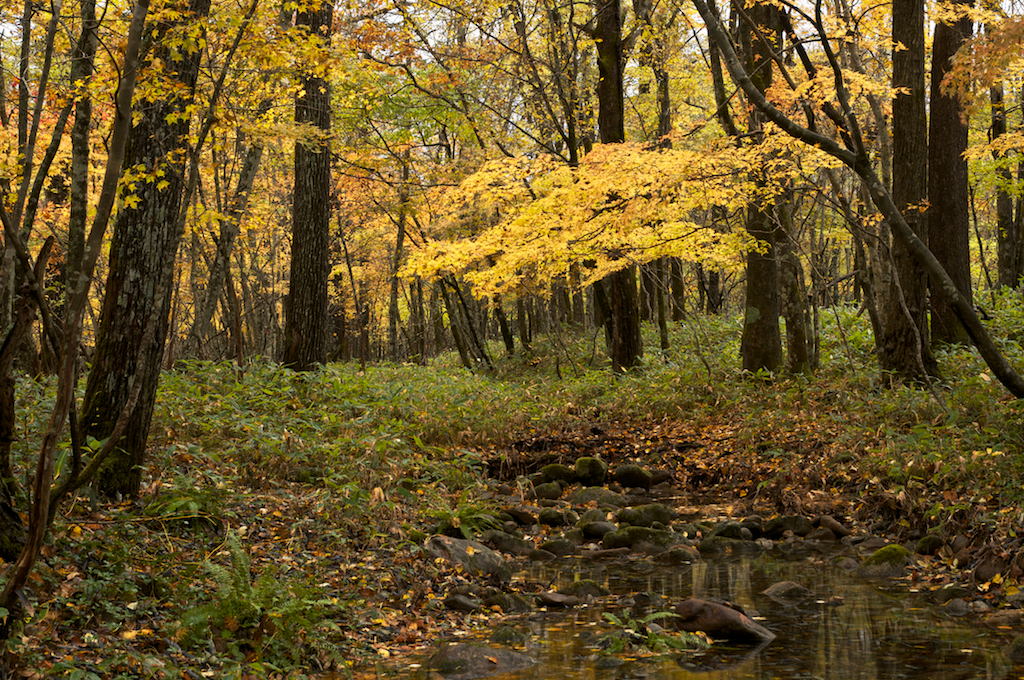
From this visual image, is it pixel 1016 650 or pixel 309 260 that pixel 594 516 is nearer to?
pixel 1016 650

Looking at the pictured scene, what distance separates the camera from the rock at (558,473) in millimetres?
10125

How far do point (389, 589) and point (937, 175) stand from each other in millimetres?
10097

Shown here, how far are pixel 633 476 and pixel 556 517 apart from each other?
2.04 metres

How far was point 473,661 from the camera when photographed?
4.34m

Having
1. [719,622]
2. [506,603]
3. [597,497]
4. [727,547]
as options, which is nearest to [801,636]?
[719,622]

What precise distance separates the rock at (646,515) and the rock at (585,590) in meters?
2.13

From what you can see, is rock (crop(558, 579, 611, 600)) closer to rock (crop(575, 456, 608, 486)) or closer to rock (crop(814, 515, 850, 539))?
rock (crop(814, 515, 850, 539))

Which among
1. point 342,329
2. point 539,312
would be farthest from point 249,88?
point 342,329

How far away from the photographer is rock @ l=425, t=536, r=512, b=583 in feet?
20.7

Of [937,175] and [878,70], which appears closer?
[937,175]

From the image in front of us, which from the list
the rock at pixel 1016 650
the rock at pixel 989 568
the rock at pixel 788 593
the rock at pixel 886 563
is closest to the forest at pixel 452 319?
the rock at pixel 989 568

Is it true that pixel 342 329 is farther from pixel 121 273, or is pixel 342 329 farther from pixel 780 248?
pixel 121 273

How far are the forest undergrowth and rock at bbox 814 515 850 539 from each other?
0.26 m

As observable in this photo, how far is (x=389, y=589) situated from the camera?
552cm
